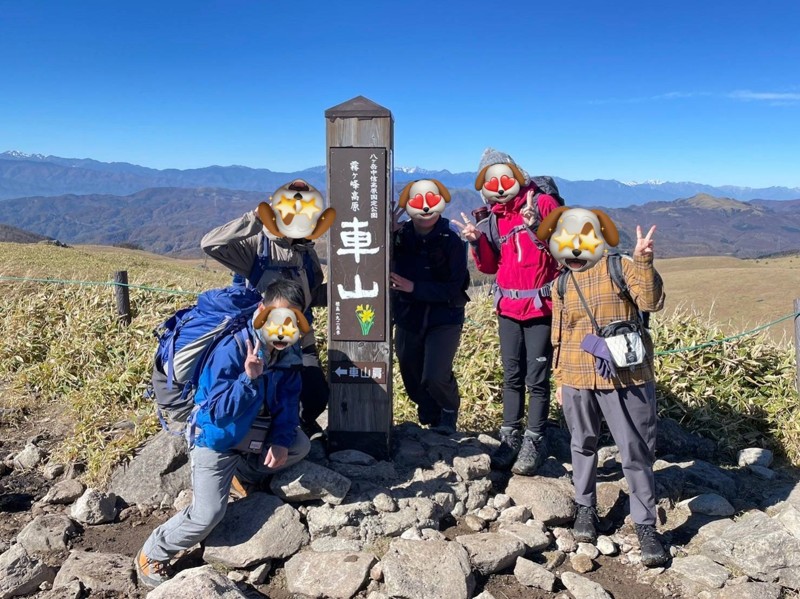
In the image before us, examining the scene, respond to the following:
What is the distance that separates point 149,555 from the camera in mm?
4129

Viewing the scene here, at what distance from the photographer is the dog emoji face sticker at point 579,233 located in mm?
3598

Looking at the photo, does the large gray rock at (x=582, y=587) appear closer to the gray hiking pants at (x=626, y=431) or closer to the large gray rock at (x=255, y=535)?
the gray hiking pants at (x=626, y=431)

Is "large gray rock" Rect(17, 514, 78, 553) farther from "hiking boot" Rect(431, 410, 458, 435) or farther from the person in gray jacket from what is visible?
"hiking boot" Rect(431, 410, 458, 435)

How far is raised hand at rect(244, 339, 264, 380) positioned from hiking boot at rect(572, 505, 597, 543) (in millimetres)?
2487

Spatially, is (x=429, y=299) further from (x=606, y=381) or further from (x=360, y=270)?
(x=606, y=381)

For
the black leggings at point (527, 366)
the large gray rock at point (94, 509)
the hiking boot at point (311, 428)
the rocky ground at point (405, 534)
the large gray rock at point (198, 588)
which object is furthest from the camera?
the hiking boot at point (311, 428)

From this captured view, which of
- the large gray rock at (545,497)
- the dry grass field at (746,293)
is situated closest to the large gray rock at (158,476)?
the large gray rock at (545,497)

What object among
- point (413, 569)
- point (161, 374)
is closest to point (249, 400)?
point (161, 374)

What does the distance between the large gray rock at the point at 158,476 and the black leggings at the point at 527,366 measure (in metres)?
2.64

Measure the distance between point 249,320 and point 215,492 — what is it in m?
1.10

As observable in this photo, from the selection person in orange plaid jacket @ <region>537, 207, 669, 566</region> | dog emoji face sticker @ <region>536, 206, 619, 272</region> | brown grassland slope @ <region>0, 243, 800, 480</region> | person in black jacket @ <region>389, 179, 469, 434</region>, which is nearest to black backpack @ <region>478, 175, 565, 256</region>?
person in black jacket @ <region>389, 179, 469, 434</region>

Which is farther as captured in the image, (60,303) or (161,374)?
(60,303)

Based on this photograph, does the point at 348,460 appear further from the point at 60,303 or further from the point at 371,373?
the point at 60,303

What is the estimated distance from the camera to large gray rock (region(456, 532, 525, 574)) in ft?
13.8
